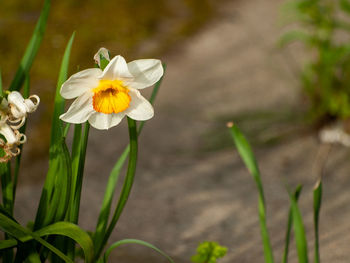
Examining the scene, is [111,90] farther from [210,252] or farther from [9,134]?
[210,252]

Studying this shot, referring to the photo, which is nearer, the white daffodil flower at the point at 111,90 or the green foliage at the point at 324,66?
the white daffodil flower at the point at 111,90

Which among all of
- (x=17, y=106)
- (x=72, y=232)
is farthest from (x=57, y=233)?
(x=17, y=106)

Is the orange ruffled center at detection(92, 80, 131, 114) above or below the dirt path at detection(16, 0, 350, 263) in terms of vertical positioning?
below

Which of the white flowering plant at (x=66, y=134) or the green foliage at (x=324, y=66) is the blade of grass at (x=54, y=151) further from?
the green foliage at (x=324, y=66)

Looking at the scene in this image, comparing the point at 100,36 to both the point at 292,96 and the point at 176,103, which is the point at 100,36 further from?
the point at 292,96

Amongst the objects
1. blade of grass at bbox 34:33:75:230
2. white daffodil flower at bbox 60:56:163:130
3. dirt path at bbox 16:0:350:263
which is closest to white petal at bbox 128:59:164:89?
white daffodil flower at bbox 60:56:163:130

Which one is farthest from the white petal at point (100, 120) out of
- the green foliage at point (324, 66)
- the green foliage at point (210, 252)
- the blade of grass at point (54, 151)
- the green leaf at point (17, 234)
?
the green foliage at point (324, 66)

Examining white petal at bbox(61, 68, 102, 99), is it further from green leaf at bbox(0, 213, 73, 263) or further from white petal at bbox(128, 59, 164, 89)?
green leaf at bbox(0, 213, 73, 263)
